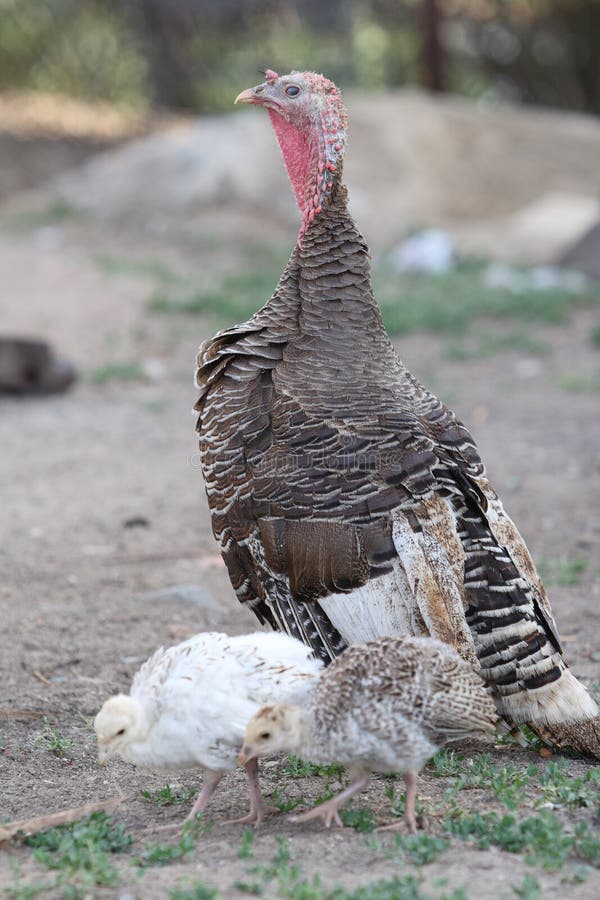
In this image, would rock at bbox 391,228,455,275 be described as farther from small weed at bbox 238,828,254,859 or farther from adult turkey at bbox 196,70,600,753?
small weed at bbox 238,828,254,859

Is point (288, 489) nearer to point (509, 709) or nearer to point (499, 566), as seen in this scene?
point (499, 566)

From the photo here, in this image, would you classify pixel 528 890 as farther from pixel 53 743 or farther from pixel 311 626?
pixel 53 743

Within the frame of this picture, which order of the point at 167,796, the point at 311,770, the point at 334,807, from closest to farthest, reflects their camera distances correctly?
the point at 334,807 < the point at 167,796 < the point at 311,770

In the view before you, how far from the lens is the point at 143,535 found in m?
6.97

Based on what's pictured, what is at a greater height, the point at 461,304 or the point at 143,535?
the point at 461,304

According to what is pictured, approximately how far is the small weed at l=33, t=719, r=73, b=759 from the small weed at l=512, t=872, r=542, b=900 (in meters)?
1.82

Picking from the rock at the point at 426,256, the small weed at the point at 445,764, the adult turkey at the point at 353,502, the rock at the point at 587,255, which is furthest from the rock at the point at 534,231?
the small weed at the point at 445,764

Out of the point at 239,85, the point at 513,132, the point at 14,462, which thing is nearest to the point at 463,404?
the point at 14,462

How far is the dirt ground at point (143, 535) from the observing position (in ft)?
10.7

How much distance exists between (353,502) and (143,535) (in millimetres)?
3369

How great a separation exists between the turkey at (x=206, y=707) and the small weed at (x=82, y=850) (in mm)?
209

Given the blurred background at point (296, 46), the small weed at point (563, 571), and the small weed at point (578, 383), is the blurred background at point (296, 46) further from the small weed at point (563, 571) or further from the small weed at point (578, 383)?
the small weed at point (563, 571)

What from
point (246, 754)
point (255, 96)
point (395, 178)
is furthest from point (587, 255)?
point (246, 754)

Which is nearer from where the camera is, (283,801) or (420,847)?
(420,847)
